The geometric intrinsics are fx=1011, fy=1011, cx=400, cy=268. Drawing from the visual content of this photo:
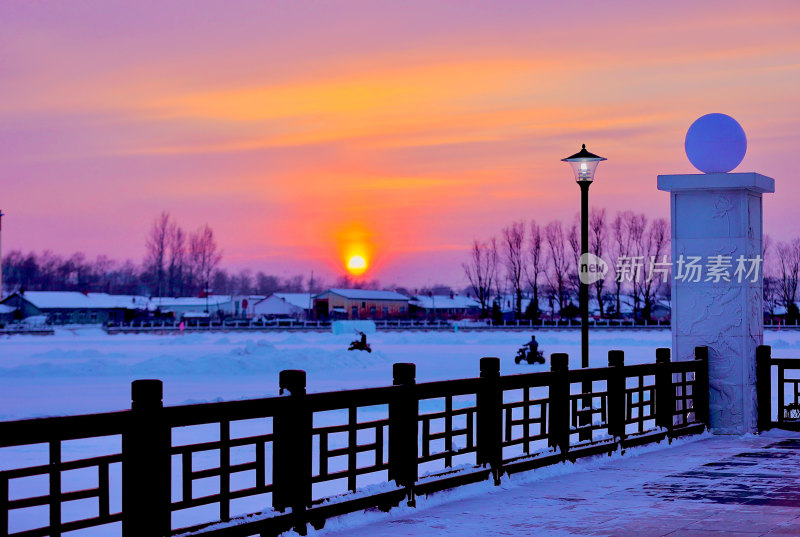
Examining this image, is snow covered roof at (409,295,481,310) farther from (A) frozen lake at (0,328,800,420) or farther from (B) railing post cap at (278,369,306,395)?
(B) railing post cap at (278,369,306,395)

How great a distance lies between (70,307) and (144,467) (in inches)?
5482

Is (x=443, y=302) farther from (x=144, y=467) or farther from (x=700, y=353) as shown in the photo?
(x=144, y=467)

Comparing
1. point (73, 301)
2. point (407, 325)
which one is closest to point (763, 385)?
point (407, 325)

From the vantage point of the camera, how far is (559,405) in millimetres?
10602

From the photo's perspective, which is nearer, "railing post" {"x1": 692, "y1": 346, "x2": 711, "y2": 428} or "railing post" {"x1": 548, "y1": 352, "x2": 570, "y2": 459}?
"railing post" {"x1": 548, "y1": 352, "x2": 570, "y2": 459}

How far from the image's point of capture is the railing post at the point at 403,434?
8438 millimetres

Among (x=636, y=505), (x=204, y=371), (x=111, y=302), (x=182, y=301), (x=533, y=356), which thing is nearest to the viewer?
(x=636, y=505)

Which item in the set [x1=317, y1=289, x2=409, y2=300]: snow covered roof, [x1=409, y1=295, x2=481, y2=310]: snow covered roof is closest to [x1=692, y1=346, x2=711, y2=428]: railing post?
[x1=317, y1=289, x2=409, y2=300]: snow covered roof

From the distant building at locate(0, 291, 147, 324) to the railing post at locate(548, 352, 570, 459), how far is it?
431 feet

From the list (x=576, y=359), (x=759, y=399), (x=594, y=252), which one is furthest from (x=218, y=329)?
(x=759, y=399)

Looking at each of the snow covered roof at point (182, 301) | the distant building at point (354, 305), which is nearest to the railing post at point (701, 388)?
the distant building at point (354, 305)

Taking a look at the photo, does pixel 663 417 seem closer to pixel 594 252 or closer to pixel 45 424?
pixel 45 424

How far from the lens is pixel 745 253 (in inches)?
544

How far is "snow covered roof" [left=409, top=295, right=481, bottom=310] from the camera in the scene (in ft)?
569
